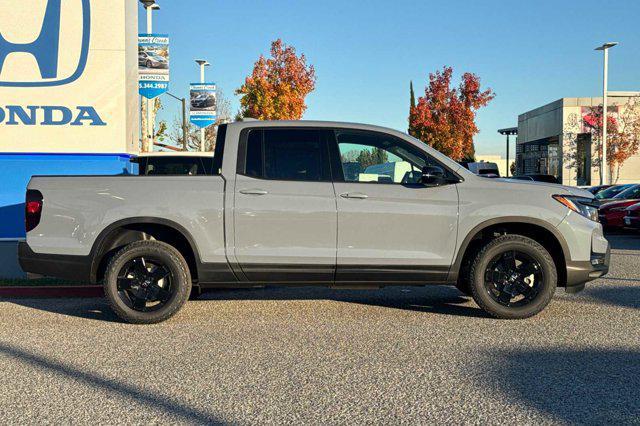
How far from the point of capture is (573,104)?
128 feet

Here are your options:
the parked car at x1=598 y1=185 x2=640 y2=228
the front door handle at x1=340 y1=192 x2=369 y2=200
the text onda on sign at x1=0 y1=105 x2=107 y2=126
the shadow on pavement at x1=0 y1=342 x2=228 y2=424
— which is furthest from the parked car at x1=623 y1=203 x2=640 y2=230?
the shadow on pavement at x1=0 y1=342 x2=228 y2=424

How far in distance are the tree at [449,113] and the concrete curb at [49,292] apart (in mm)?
39489

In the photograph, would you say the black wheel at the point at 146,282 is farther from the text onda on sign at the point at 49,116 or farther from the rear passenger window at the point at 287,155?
the text onda on sign at the point at 49,116

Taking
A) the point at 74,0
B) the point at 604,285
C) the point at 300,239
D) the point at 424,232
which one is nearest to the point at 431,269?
the point at 424,232

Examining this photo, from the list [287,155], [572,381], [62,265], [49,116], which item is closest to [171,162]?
[49,116]

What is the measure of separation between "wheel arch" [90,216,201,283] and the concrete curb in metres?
1.54

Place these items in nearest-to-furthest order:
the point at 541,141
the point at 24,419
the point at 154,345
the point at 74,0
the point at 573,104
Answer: the point at 24,419 < the point at 154,345 < the point at 74,0 < the point at 573,104 < the point at 541,141

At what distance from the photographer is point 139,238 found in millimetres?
6492

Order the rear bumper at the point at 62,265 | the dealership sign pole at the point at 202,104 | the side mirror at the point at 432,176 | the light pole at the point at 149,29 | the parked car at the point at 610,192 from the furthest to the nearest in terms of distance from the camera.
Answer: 1. the dealership sign pole at the point at 202,104
2. the parked car at the point at 610,192
3. the light pole at the point at 149,29
4. the rear bumper at the point at 62,265
5. the side mirror at the point at 432,176

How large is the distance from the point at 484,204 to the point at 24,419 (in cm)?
446

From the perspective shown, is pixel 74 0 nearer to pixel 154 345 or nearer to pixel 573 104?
pixel 154 345

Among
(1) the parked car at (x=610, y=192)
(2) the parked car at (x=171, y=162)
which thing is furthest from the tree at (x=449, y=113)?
(2) the parked car at (x=171, y=162)

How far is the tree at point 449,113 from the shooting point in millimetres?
45500

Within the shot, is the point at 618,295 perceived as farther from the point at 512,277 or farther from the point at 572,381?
the point at 572,381
